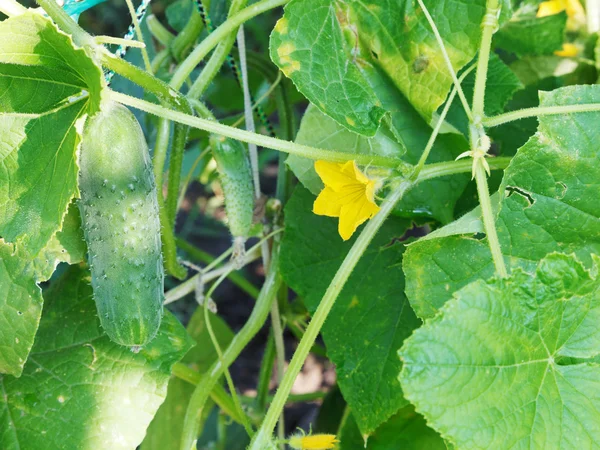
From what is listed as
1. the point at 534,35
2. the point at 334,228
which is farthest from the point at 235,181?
the point at 534,35

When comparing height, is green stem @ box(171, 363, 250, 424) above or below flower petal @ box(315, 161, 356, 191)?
below

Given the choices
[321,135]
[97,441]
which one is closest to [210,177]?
[321,135]

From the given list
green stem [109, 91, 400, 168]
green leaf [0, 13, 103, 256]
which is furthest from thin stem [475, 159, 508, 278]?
green leaf [0, 13, 103, 256]

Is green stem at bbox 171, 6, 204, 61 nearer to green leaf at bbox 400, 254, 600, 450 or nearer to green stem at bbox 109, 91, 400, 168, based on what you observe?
green stem at bbox 109, 91, 400, 168

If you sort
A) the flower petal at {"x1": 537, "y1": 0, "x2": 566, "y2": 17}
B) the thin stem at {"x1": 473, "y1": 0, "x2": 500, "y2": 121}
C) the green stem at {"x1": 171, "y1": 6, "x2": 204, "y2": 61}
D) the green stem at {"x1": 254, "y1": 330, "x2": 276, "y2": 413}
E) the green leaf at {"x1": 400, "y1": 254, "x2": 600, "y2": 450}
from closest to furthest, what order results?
the green leaf at {"x1": 400, "y1": 254, "x2": 600, "y2": 450}, the thin stem at {"x1": 473, "y1": 0, "x2": 500, "y2": 121}, the green stem at {"x1": 171, "y1": 6, "x2": 204, "y2": 61}, the green stem at {"x1": 254, "y1": 330, "x2": 276, "y2": 413}, the flower petal at {"x1": 537, "y1": 0, "x2": 566, "y2": 17}

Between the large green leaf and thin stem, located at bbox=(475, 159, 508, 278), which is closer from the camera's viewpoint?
thin stem, located at bbox=(475, 159, 508, 278)

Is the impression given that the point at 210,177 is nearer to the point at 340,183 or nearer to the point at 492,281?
the point at 340,183

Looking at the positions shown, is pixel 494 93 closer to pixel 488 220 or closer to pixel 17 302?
pixel 488 220
